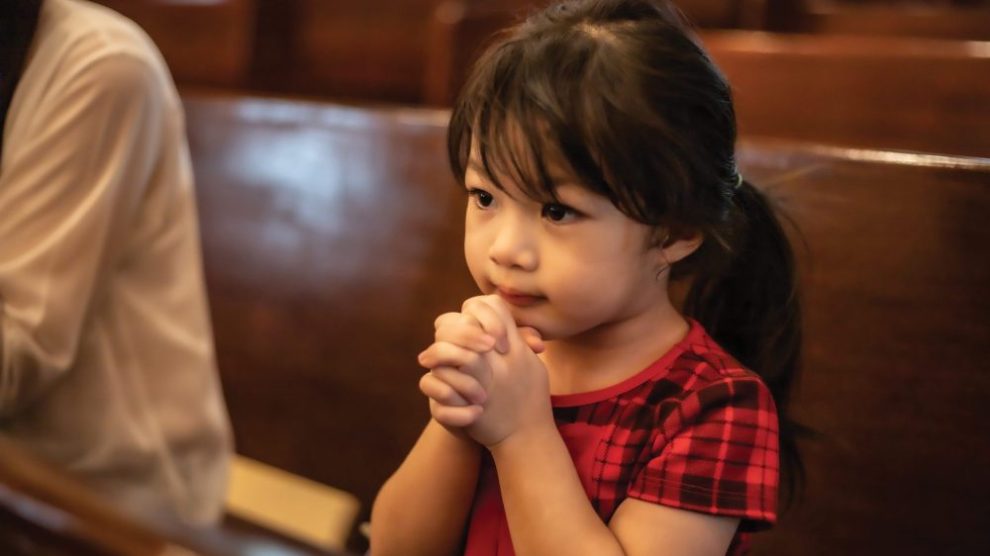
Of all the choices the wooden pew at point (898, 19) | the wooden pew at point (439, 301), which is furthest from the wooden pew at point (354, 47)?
the wooden pew at point (898, 19)

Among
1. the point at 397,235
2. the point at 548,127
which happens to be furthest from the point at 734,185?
the point at 397,235

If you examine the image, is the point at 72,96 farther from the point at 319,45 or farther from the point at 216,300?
the point at 319,45

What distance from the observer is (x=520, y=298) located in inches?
22.3

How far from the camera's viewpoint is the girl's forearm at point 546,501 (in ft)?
1.78

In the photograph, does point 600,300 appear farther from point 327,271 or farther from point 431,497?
point 327,271

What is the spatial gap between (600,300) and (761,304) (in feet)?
0.67

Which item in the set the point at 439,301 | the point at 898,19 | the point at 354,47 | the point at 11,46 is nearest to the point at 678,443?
the point at 439,301

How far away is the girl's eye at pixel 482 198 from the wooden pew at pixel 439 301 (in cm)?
34

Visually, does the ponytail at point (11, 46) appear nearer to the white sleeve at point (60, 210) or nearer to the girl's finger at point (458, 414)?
the white sleeve at point (60, 210)

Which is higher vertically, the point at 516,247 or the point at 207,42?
the point at 516,247

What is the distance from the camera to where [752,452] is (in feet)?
1.84

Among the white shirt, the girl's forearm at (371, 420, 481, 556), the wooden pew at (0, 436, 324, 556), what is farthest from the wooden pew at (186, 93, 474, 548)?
the wooden pew at (0, 436, 324, 556)

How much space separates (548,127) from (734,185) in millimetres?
135

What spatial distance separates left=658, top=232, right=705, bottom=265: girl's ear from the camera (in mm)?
587
